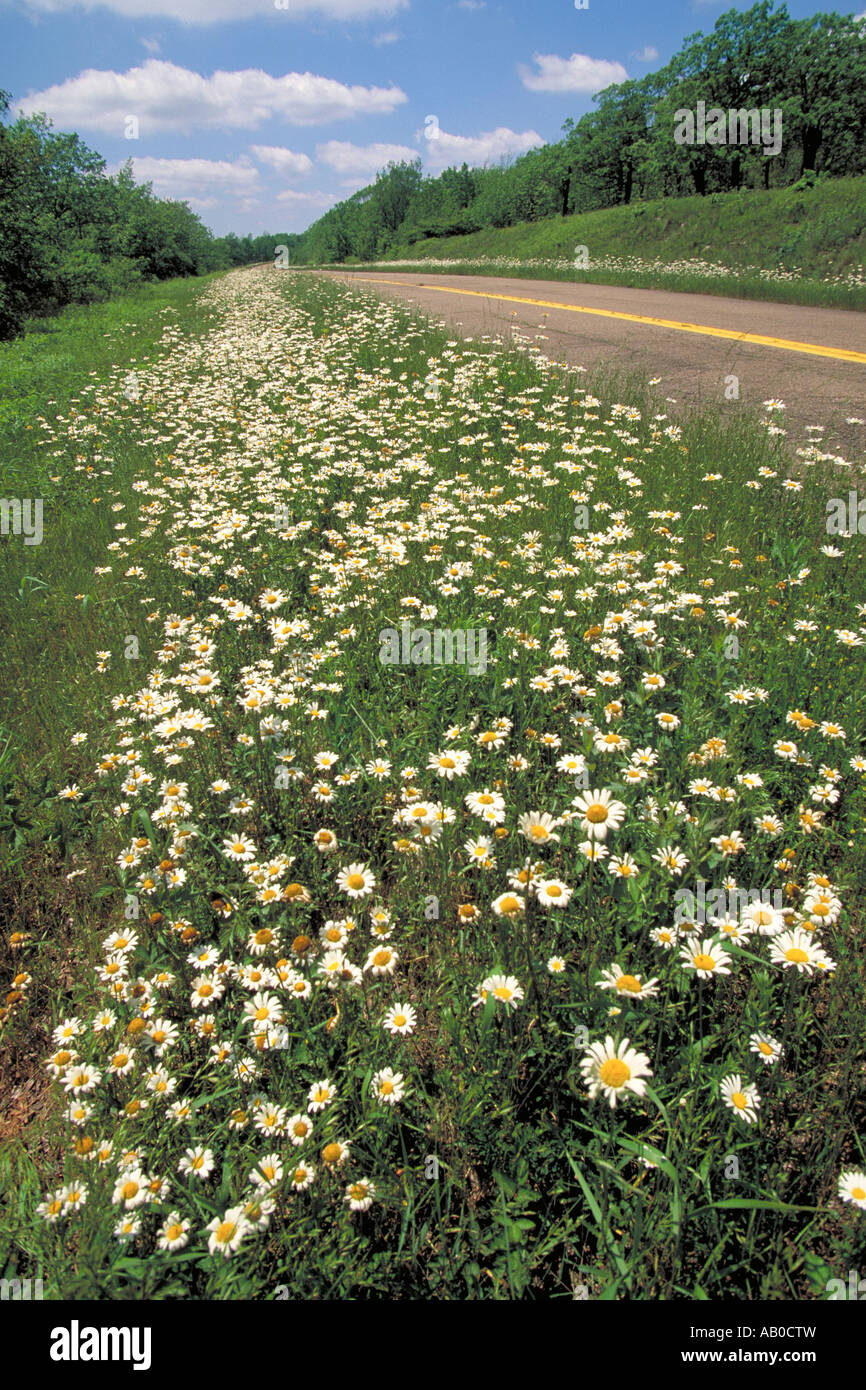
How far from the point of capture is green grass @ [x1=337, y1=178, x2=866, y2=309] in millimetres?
15680

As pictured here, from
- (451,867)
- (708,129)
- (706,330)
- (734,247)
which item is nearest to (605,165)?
(708,129)

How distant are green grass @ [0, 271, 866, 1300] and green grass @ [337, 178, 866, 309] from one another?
1360 cm

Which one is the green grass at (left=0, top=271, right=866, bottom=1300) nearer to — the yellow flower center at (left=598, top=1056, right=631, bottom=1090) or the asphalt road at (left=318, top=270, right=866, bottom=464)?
the yellow flower center at (left=598, top=1056, right=631, bottom=1090)

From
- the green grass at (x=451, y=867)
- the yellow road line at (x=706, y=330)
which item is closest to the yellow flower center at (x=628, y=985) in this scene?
the green grass at (x=451, y=867)

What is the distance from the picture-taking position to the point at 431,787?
2791 millimetres

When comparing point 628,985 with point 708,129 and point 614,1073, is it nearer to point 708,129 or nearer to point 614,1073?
point 614,1073

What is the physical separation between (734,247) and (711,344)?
1857 centimetres

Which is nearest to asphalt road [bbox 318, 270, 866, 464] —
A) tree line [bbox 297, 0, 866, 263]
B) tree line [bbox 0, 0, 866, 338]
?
tree line [bbox 297, 0, 866, 263]

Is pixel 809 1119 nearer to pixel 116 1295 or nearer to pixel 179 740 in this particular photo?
pixel 116 1295

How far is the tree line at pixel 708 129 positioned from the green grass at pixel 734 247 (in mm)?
4174

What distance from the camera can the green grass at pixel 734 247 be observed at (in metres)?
15.7

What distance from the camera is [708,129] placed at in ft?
135

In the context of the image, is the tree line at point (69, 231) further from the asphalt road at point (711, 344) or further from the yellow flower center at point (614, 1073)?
the yellow flower center at point (614, 1073)

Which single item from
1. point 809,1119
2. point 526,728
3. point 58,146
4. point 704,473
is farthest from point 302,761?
point 58,146
